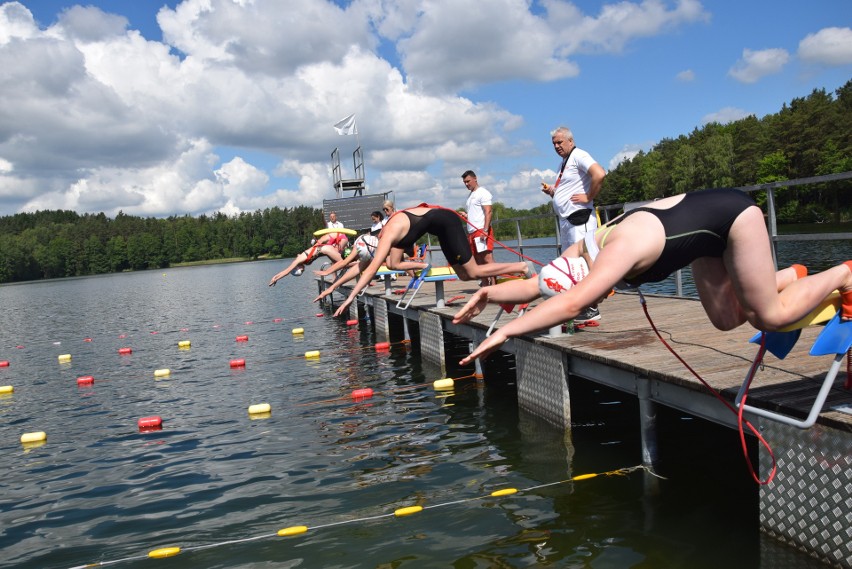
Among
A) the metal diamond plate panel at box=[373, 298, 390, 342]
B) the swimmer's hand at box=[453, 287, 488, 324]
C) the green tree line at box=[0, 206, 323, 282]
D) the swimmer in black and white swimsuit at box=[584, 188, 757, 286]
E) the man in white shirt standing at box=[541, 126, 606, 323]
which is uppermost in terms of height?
the green tree line at box=[0, 206, 323, 282]

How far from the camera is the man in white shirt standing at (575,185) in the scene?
342 inches

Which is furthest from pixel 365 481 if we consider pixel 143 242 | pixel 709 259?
pixel 143 242

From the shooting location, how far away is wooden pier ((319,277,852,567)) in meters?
4.09

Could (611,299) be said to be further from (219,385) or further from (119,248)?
(119,248)

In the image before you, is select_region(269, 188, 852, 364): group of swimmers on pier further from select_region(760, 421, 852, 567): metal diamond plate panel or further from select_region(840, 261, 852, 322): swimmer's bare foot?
select_region(760, 421, 852, 567): metal diamond plate panel

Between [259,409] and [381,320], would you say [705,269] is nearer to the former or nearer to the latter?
[259,409]

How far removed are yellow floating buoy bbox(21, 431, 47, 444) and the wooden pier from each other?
250 inches

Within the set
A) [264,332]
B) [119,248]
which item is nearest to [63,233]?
[119,248]

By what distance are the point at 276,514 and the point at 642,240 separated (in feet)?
14.1

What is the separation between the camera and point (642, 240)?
140 inches

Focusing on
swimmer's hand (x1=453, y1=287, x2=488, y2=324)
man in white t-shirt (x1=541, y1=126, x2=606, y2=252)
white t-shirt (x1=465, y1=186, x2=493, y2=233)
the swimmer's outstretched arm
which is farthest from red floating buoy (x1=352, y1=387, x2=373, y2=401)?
swimmer's hand (x1=453, y1=287, x2=488, y2=324)

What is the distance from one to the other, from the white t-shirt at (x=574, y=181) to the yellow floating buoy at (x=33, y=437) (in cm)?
780

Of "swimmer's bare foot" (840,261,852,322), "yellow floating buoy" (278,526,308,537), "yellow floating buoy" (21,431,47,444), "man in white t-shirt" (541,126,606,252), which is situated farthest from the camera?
"yellow floating buoy" (21,431,47,444)

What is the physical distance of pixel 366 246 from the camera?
15.8m
